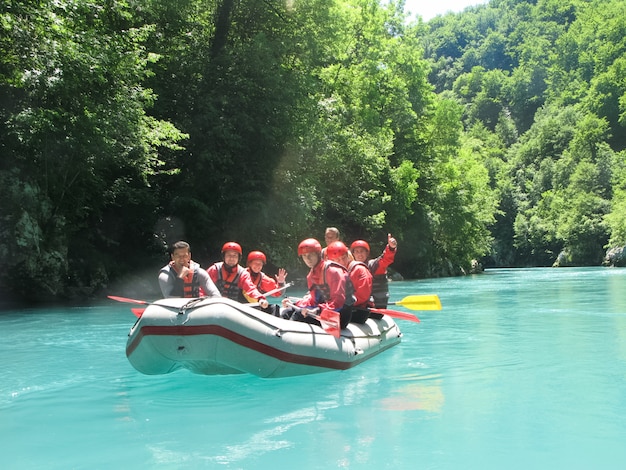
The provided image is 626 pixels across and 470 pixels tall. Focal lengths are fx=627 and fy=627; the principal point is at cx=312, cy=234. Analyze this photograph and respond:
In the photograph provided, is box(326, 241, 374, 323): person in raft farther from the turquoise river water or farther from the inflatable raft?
the inflatable raft

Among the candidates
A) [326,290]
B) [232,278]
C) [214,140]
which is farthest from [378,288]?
[214,140]

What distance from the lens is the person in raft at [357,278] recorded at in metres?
7.72

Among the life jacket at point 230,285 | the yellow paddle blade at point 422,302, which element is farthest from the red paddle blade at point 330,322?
the yellow paddle blade at point 422,302

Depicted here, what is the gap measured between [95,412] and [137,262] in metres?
14.2

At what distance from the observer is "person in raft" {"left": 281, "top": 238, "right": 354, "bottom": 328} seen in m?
7.08

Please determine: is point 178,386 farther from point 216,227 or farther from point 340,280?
point 216,227

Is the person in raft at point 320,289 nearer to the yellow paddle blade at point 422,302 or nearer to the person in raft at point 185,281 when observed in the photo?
the person in raft at point 185,281

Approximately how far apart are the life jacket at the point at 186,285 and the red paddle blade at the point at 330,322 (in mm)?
1460

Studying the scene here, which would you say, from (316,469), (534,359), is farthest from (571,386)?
(316,469)

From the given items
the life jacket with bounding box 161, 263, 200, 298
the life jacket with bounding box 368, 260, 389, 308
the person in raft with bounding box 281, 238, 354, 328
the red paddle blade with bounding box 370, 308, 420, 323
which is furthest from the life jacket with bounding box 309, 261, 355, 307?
the life jacket with bounding box 368, 260, 389, 308

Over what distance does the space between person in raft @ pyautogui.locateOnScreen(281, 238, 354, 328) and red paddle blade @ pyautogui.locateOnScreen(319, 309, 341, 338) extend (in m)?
0.11

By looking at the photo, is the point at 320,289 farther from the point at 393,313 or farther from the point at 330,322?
the point at 393,313

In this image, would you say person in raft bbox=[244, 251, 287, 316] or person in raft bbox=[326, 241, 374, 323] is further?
person in raft bbox=[244, 251, 287, 316]

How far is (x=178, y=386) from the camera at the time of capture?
6.38m
